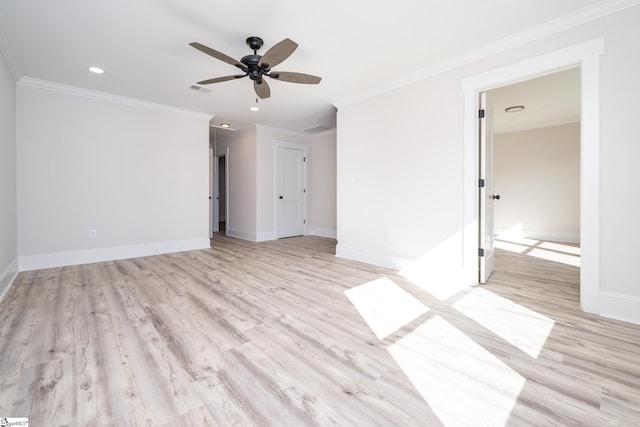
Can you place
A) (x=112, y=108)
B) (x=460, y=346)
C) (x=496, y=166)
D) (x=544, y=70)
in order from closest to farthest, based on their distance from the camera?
(x=460, y=346) < (x=544, y=70) < (x=112, y=108) < (x=496, y=166)

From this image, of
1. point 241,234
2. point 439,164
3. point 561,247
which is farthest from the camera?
point 241,234

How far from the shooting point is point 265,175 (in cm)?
606

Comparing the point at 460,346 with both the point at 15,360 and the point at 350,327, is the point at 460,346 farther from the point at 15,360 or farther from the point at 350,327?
the point at 15,360

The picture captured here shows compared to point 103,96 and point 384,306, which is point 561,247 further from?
point 103,96

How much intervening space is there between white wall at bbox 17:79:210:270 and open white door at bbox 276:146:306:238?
1664mm

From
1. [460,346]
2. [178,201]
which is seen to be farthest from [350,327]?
[178,201]

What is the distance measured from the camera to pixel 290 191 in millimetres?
6527

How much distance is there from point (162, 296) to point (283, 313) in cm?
128

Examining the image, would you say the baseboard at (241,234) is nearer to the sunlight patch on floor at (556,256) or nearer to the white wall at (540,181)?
the sunlight patch on floor at (556,256)

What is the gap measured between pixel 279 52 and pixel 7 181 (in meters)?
3.42

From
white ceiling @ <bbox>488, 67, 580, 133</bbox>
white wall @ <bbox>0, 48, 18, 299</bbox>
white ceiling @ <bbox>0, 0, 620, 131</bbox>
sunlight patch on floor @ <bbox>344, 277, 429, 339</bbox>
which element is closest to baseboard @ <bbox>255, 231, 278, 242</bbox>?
white ceiling @ <bbox>0, 0, 620, 131</bbox>

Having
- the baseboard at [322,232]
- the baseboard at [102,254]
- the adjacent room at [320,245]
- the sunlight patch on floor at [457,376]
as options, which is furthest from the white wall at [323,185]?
the sunlight patch on floor at [457,376]

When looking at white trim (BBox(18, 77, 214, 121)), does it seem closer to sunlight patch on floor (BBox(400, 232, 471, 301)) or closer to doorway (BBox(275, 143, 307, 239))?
doorway (BBox(275, 143, 307, 239))

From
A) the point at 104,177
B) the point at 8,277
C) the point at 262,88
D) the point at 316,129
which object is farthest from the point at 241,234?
the point at 262,88
